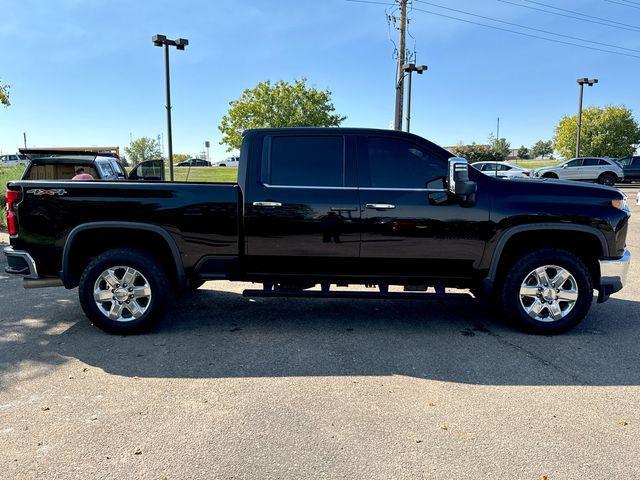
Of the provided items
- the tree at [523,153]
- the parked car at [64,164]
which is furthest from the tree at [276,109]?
the tree at [523,153]

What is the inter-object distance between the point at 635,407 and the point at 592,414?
0.36m

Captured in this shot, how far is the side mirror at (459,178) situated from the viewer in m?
4.35

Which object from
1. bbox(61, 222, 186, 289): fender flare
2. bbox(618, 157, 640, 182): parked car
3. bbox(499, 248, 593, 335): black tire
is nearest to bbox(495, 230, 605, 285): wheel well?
bbox(499, 248, 593, 335): black tire

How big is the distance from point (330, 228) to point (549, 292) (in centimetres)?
222

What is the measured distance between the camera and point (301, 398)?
11.7 ft

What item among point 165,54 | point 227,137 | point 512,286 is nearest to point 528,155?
point 227,137

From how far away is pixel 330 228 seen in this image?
15.4 ft

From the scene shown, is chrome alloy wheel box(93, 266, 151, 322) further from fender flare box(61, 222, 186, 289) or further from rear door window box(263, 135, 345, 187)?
rear door window box(263, 135, 345, 187)

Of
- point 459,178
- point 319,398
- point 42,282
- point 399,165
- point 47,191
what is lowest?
point 319,398

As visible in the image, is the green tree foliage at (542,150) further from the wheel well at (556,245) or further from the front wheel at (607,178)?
the wheel well at (556,245)

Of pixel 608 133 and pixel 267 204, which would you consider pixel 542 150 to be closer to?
pixel 608 133

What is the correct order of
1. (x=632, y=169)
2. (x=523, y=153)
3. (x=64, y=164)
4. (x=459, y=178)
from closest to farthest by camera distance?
(x=459, y=178) < (x=64, y=164) < (x=632, y=169) < (x=523, y=153)

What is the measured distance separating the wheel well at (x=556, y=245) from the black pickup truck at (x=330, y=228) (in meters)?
0.03

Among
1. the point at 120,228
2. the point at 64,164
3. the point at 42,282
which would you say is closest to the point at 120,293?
the point at 120,228
